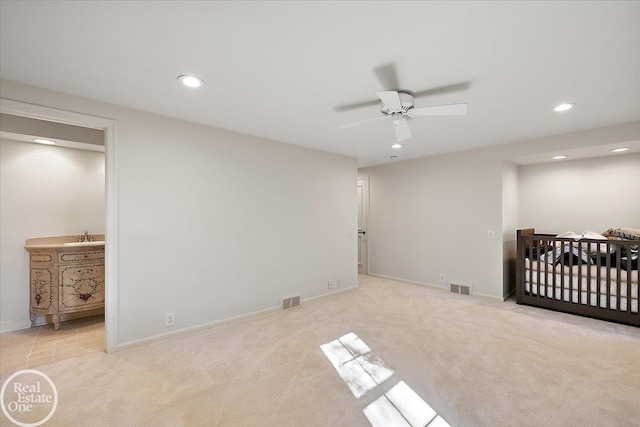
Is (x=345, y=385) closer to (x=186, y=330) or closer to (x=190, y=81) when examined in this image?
(x=186, y=330)

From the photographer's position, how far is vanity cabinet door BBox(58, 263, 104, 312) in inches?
119

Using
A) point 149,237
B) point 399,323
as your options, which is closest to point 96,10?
point 149,237

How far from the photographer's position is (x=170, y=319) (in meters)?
2.79

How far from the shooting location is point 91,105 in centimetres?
239

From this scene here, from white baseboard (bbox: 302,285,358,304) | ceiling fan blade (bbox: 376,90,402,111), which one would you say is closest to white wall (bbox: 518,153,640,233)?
white baseboard (bbox: 302,285,358,304)

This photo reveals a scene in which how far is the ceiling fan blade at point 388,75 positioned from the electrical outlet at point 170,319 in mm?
2910

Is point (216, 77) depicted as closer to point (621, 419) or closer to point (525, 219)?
point (621, 419)

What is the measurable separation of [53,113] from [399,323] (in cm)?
380

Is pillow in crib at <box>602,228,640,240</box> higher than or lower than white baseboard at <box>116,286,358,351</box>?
higher

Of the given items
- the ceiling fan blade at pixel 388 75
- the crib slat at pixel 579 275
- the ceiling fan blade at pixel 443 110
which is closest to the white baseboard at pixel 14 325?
the ceiling fan blade at pixel 388 75

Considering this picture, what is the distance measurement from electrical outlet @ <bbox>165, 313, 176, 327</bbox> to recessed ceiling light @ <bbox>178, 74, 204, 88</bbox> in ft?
7.16

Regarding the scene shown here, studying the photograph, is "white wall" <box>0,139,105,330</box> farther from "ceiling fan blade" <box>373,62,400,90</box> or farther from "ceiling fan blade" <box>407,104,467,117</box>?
"ceiling fan blade" <box>407,104,467,117</box>

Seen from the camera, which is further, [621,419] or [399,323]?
[399,323]

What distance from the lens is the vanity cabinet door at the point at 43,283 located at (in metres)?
2.96
